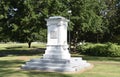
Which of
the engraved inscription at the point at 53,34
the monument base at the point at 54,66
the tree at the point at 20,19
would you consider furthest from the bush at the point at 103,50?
the monument base at the point at 54,66

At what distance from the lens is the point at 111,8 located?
50.9m

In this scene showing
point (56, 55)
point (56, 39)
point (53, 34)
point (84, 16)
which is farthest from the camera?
point (84, 16)

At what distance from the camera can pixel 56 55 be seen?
21.4 metres

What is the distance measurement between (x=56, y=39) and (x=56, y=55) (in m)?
1.36

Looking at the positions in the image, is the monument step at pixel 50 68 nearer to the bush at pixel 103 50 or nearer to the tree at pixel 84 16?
the bush at pixel 103 50

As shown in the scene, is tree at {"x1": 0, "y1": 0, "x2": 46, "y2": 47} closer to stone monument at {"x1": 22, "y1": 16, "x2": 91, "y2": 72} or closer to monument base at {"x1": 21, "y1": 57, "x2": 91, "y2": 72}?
stone monument at {"x1": 22, "y1": 16, "x2": 91, "y2": 72}

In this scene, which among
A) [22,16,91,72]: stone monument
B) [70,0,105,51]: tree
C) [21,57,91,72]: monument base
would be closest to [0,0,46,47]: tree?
[70,0,105,51]: tree

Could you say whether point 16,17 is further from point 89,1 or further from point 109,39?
point 109,39

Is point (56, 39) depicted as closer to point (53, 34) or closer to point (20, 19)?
point (53, 34)

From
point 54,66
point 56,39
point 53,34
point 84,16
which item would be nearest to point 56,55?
point 56,39

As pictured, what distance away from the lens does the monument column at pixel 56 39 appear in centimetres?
2161

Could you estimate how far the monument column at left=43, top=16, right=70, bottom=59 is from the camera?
21.6 m

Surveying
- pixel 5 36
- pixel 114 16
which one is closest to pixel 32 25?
pixel 5 36

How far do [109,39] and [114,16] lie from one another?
449 centimetres
